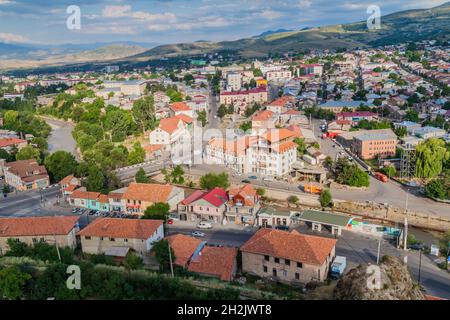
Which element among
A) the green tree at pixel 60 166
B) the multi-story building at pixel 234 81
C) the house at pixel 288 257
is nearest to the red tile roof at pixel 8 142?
the green tree at pixel 60 166

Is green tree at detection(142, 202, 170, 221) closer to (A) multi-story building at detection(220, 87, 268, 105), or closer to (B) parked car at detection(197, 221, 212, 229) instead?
(B) parked car at detection(197, 221, 212, 229)

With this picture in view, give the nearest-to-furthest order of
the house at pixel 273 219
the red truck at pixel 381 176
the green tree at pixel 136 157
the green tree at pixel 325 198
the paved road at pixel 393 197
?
the house at pixel 273 219
the paved road at pixel 393 197
the green tree at pixel 325 198
the red truck at pixel 381 176
the green tree at pixel 136 157

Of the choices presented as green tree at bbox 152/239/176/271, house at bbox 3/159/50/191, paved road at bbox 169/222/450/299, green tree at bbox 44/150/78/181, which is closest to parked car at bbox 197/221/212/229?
paved road at bbox 169/222/450/299

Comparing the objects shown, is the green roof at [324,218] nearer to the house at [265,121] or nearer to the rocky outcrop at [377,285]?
the rocky outcrop at [377,285]

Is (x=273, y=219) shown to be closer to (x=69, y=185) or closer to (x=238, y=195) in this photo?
(x=238, y=195)

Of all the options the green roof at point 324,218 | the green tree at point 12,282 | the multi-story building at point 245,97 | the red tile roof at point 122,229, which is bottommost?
the green roof at point 324,218

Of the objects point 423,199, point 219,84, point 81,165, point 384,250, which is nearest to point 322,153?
point 423,199

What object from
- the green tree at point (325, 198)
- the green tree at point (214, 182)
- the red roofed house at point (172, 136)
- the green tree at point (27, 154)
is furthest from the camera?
the red roofed house at point (172, 136)
